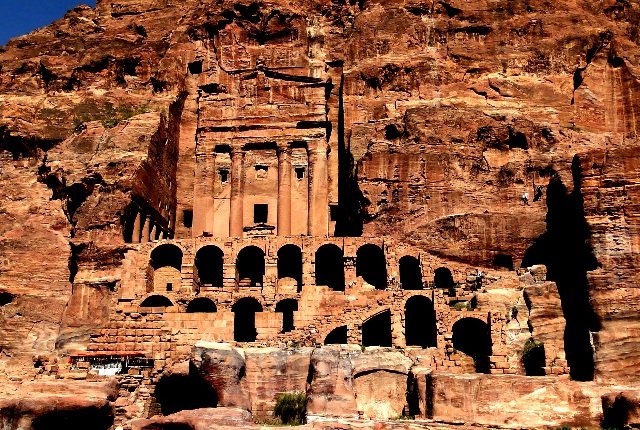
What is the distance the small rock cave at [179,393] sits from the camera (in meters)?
33.3

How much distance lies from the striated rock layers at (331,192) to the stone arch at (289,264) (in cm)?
29

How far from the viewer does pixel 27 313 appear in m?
42.8

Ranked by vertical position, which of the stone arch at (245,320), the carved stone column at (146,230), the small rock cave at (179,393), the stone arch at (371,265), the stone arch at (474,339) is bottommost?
the small rock cave at (179,393)

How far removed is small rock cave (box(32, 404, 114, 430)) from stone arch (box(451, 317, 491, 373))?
1754 cm

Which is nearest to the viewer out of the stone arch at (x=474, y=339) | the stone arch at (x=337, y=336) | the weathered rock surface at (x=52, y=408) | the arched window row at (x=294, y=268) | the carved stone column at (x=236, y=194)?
the weathered rock surface at (x=52, y=408)

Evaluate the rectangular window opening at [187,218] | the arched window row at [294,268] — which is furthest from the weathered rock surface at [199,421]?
the rectangular window opening at [187,218]

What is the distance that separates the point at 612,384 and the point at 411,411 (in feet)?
28.3

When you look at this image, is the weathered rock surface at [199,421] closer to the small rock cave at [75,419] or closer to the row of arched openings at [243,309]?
the small rock cave at [75,419]

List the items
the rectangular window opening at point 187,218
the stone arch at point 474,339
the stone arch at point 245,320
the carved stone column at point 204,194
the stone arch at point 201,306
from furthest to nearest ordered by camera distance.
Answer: the rectangular window opening at point 187,218 → the carved stone column at point 204,194 → the stone arch at point 245,320 → the stone arch at point 201,306 → the stone arch at point 474,339

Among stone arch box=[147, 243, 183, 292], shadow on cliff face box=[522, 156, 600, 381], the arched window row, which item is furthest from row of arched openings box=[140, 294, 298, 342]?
shadow on cliff face box=[522, 156, 600, 381]

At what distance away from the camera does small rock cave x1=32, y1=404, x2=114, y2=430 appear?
27.5 metres

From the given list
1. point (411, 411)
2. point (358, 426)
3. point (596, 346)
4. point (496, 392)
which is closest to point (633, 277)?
point (596, 346)

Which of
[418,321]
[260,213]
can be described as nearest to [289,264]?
[260,213]

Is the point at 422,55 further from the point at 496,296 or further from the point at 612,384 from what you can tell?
the point at 612,384
